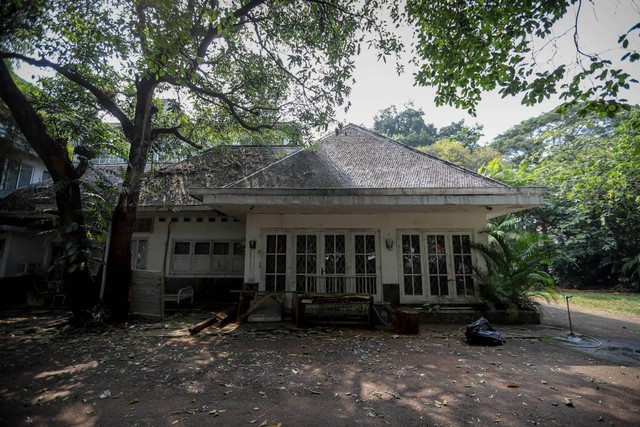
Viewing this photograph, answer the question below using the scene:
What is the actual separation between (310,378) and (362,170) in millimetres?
5931

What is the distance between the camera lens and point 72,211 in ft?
22.1

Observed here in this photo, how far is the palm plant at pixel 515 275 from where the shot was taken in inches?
289

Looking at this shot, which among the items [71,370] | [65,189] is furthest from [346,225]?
[65,189]

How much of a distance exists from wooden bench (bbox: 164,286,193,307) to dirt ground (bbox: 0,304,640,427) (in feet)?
6.64

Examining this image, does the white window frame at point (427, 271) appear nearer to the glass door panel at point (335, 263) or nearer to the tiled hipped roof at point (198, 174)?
the glass door panel at point (335, 263)

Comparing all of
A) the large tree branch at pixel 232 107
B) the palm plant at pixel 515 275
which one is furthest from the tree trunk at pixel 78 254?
the palm plant at pixel 515 275

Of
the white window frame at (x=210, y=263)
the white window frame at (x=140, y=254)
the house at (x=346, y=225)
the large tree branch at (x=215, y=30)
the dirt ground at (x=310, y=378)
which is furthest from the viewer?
the white window frame at (x=140, y=254)

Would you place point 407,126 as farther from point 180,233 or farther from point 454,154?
point 180,233

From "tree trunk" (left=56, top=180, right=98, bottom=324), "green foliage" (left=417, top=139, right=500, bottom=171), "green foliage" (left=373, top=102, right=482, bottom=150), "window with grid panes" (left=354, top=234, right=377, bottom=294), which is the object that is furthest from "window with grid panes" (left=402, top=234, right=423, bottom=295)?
"green foliage" (left=373, top=102, right=482, bottom=150)

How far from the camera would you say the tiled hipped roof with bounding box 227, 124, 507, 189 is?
781 cm

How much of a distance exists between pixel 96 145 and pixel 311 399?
8.29 meters

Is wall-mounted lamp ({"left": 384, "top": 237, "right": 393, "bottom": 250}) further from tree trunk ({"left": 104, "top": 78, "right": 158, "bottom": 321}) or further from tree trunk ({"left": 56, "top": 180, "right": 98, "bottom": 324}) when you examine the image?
tree trunk ({"left": 56, "top": 180, "right": 98, "bottom": 324})

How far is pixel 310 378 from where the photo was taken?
4.09m

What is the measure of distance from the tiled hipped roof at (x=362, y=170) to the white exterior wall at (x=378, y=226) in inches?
39.8
